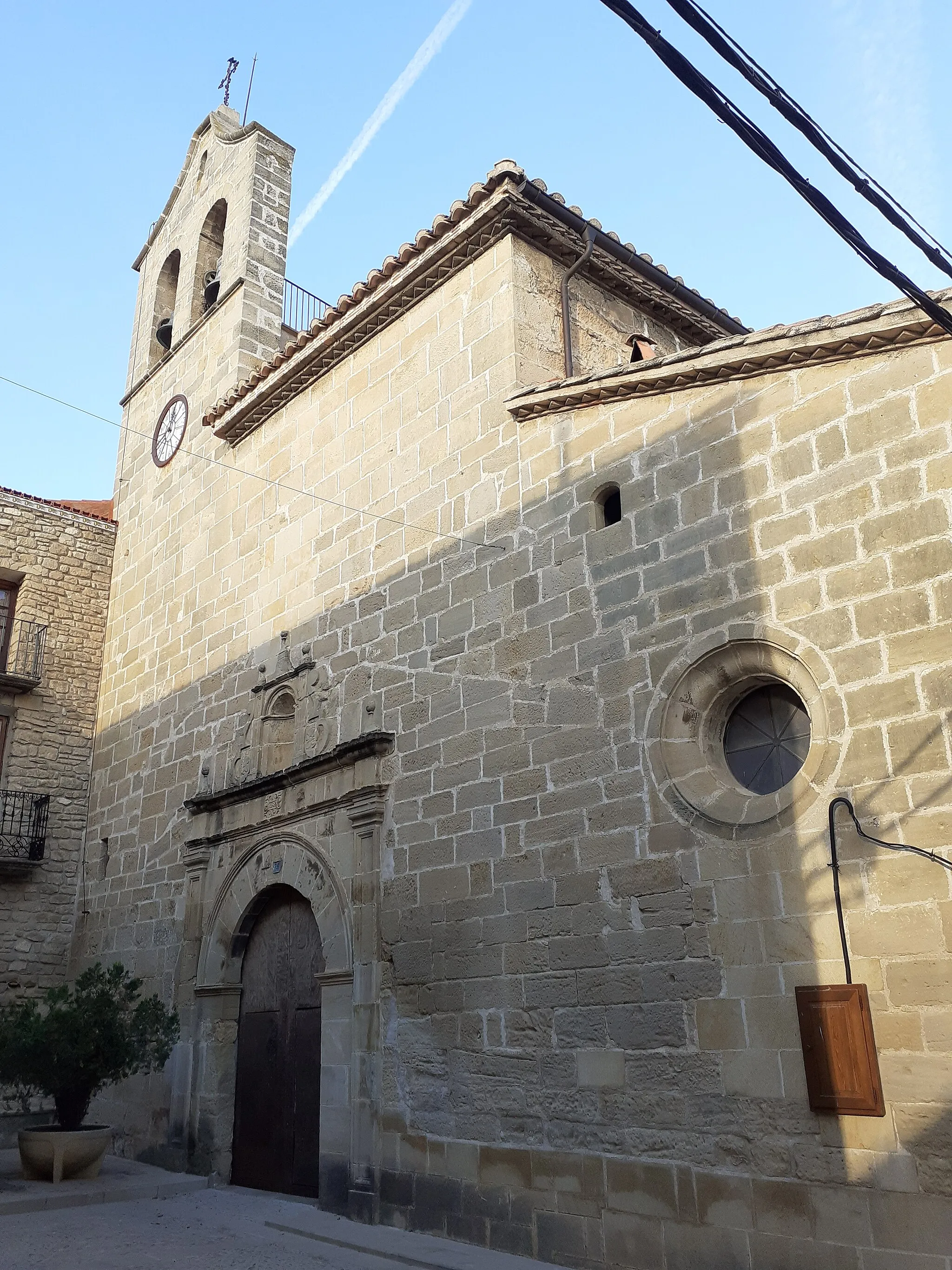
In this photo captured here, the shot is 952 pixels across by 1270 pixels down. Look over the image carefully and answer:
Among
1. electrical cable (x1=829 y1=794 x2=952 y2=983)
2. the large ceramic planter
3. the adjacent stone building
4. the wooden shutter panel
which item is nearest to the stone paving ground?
the large ceramic planter

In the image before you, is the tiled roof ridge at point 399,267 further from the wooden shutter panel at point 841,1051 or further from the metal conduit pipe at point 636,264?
the wooden shutter panel at point 841,1051

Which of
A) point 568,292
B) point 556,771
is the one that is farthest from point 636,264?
point 556,771

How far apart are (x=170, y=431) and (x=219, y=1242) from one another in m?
8.94

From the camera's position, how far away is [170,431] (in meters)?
12.6

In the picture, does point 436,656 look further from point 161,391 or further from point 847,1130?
point 161,391

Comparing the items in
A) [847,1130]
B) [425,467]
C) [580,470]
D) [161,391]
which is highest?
[161,391]

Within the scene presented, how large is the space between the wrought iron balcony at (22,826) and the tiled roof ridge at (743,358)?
736 cm

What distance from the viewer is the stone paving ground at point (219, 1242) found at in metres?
5.81

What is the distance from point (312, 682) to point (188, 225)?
821 centimetres

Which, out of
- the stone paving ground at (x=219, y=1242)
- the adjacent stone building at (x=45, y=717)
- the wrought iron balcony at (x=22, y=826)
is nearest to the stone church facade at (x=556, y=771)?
the stone paving ground at (x=219, y=1242)

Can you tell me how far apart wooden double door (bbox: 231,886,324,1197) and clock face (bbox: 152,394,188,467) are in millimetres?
5954

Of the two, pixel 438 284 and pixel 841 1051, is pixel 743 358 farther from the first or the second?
pixel 841 1051

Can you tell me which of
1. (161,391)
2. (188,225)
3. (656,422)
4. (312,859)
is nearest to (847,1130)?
(656,422)

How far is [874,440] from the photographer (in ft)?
17.6
